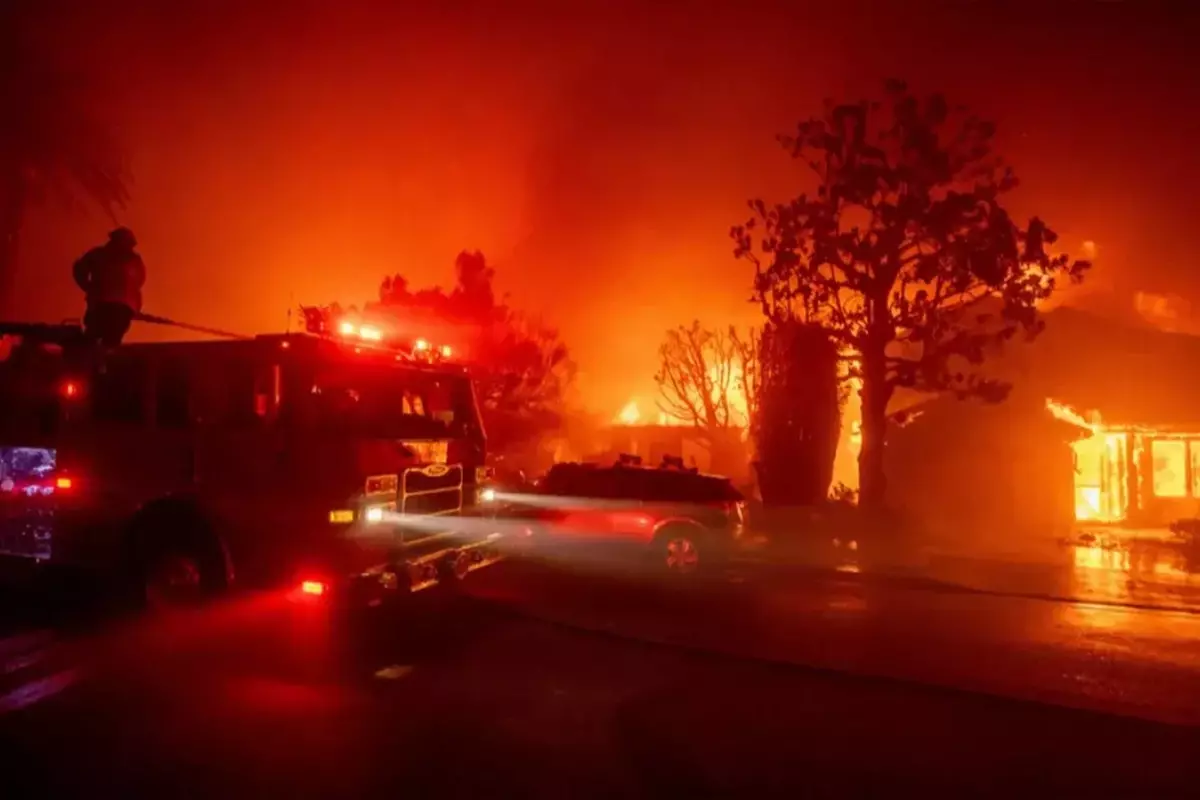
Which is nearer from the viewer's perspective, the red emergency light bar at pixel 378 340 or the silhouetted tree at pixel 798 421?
the red emergency light bar at pixel 378 340

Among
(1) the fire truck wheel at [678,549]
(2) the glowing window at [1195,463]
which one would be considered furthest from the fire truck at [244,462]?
(2) the glowing window at [1195,463]

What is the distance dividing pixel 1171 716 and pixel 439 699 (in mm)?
5089

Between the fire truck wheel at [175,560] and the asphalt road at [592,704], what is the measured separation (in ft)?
0.77

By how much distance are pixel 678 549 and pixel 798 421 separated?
841 cm

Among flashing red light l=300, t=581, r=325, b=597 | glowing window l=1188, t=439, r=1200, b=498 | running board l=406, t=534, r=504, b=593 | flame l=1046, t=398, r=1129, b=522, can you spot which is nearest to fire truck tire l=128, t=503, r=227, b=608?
flashing red light l=300, t=581, r=325, b=597

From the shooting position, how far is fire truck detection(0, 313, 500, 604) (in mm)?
6629

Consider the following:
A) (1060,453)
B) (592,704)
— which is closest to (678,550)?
(592,704)

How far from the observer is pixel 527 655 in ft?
24.6

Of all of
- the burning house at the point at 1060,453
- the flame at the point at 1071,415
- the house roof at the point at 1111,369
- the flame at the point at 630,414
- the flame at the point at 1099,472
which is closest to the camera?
the burning house at the point at 1060,453

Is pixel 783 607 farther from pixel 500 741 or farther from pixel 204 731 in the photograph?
pixel 204 731

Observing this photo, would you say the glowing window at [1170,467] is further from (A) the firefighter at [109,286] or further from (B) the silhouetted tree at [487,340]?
(A) the firefighter at [109,286]

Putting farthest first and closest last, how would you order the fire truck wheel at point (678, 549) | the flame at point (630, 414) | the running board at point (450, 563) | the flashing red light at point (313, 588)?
the flame at point (630, 414) < the fire truck wheel at point (678, 549) < the running board at point (450, 563) < the flashing red light at point (313, 588)

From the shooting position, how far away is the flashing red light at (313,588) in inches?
257

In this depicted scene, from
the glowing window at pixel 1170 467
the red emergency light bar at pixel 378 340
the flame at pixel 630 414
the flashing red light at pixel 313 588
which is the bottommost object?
the flashing red light at pixel 313 588
